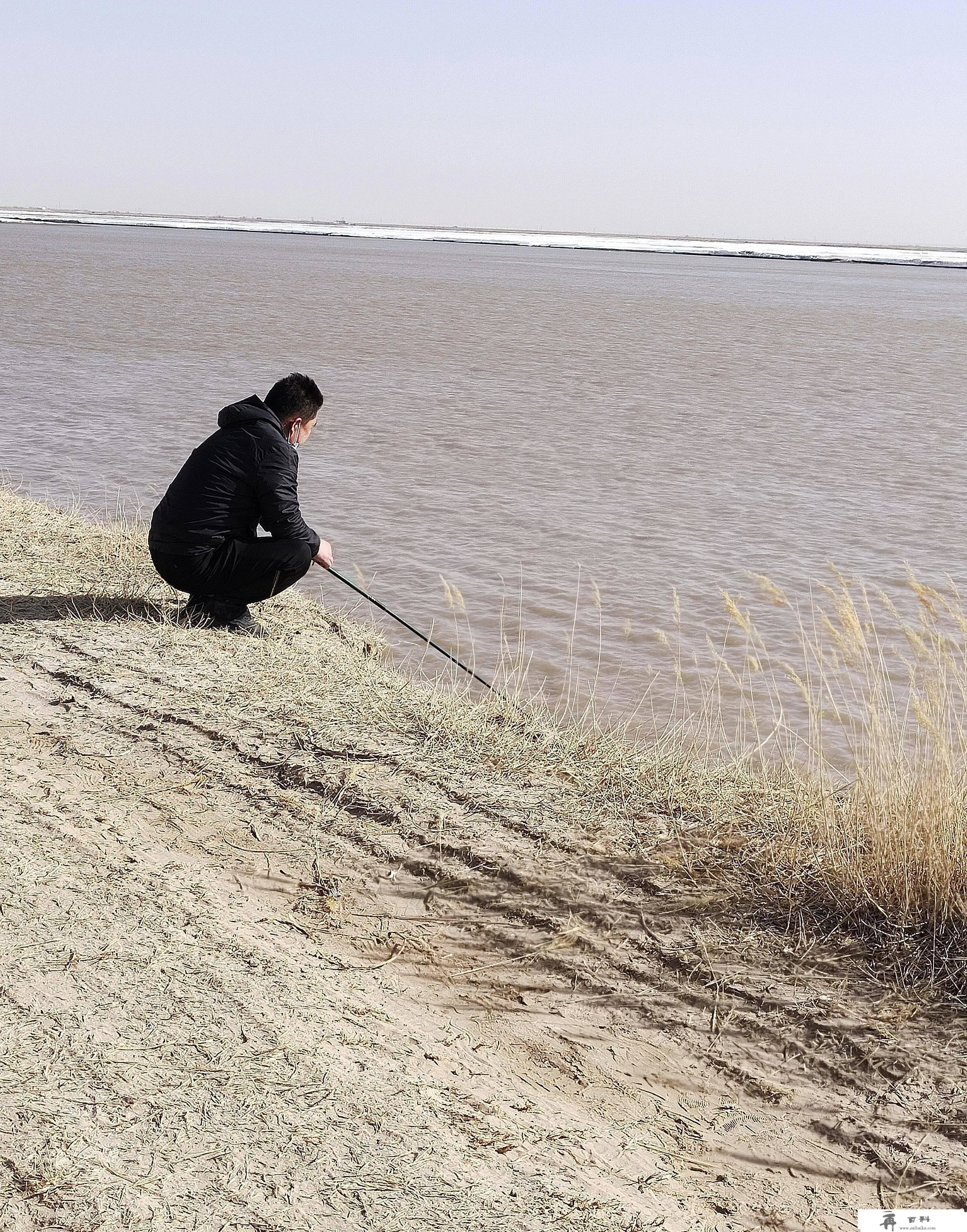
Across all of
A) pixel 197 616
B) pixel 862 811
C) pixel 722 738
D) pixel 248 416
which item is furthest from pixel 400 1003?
pixel 248 416

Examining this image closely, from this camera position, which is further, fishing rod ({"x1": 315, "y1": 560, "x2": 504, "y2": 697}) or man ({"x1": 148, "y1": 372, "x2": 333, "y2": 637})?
fishing rod ({"x1": 315, "y1": 560, "x2": 504, "y2": 697})

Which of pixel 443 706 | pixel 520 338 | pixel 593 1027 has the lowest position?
pixel 593 1027

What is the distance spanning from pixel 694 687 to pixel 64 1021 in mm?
4284

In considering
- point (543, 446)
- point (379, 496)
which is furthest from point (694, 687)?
point (543, 446)

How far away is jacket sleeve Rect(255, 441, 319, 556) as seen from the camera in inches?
213

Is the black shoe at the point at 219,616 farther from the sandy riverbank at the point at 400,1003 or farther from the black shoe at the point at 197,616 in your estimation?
the sandy riverbank at the point at 400,1003

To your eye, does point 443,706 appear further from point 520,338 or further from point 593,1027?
point 520,338

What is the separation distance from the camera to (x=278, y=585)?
18.9 feet

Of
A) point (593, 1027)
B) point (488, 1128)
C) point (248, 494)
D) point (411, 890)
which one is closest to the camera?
point (488, 1128)

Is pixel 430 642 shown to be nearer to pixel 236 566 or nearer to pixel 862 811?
pixel 236 566

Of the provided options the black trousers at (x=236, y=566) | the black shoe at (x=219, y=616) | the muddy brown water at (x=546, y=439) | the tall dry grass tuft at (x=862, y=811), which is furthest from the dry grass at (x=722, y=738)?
the muddy brown water at (x=546, y=439)

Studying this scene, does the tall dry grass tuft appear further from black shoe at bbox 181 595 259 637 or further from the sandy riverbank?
black shoe at bbox 181 595 259 637

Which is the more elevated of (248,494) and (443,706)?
(248,494)

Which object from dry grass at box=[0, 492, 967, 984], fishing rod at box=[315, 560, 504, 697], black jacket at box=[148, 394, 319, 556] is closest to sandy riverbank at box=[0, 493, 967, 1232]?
dry grass at box=[0, 492, 967, 984]
